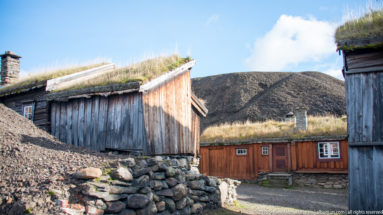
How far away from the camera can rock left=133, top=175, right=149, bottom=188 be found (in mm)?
7168

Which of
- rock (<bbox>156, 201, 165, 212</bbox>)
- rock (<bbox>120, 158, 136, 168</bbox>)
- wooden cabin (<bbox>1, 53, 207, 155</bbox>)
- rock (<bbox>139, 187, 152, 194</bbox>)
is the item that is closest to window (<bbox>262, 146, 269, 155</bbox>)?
wooden cabin (<bbox>1, 53, 207, 155</bbox>)

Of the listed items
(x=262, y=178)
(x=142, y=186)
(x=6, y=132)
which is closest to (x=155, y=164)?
(x=142, y=186)

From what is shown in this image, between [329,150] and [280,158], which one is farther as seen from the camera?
[280,158]

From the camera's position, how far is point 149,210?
6.91 metres

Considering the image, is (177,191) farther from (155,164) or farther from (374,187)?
(374,187)

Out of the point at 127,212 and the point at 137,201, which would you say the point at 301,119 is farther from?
the point at 127,212

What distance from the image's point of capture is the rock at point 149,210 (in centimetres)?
672

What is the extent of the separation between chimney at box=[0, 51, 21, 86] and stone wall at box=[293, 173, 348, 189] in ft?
62.9

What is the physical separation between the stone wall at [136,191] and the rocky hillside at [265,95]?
41124 millimetres

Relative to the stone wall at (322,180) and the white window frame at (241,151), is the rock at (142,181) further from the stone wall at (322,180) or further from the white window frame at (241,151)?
the white window frame at (241,151)

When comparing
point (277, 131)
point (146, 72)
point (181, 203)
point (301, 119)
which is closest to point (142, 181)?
point (181, 203)

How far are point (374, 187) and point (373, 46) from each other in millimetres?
3712

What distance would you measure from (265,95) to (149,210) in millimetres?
51756

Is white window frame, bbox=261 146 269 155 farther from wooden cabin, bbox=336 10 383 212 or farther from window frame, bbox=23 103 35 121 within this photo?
window frame, bbox=23 103 35 121
